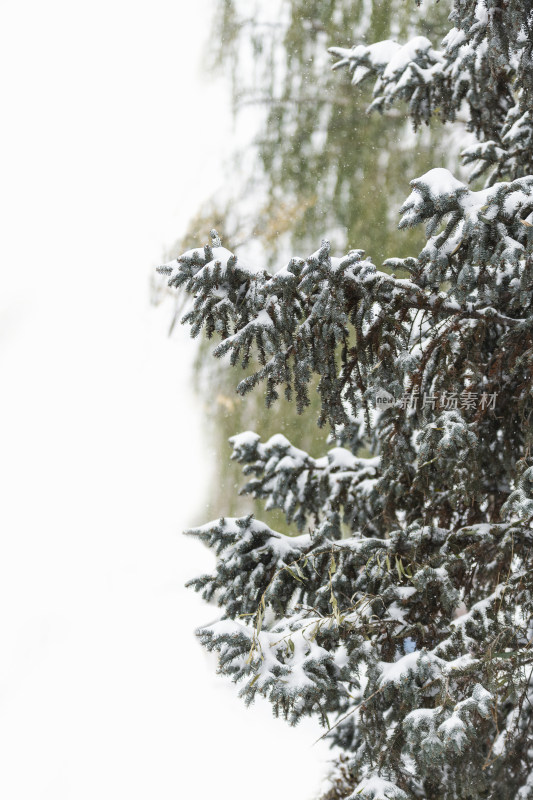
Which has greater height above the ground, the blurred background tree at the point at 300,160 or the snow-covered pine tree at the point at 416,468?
the blurred background tree at the point at 300,160

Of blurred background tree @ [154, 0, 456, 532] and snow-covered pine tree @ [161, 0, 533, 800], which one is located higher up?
blurred background tree @ [154, 0, 456, 532]

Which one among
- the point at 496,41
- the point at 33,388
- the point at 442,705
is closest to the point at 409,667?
the point at 442,705

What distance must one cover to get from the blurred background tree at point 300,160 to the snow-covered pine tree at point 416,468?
63.3 inches

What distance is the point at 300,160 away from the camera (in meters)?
4.68

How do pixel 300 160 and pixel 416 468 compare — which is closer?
pixel 416 468

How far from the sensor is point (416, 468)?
2.14 meters

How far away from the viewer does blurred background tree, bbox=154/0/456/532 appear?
4344mm

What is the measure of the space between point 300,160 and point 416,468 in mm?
3050

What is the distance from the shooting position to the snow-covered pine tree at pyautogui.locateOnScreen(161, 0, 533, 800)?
5.26 ft

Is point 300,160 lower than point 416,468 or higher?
higher

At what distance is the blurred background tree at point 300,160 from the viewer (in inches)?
171

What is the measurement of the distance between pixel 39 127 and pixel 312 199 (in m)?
5.33

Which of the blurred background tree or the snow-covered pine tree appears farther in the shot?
the blurred background tree

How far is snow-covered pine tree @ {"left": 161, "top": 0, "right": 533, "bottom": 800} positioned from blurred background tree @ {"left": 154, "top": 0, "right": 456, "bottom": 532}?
5.28 ft
